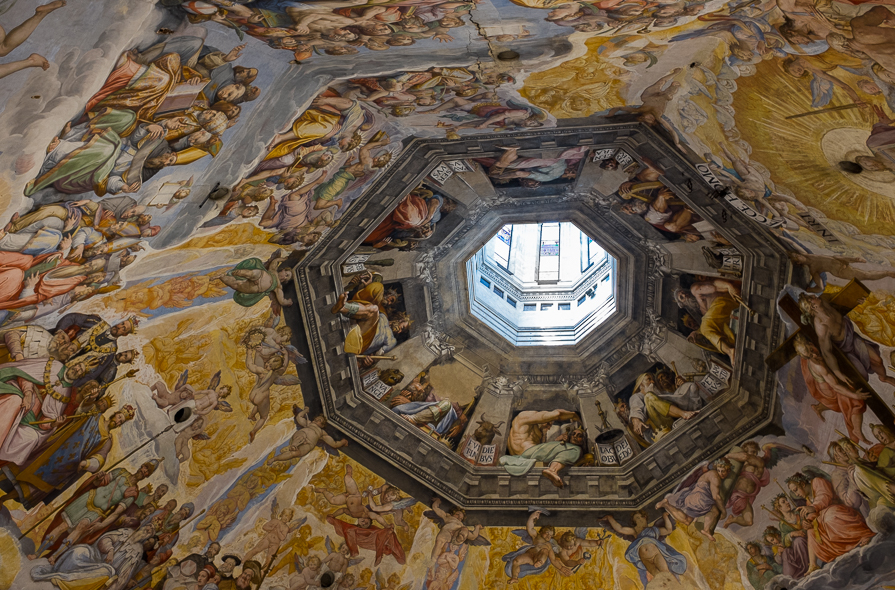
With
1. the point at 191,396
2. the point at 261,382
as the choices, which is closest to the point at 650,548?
the point at 261,382

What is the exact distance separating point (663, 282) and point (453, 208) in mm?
4386

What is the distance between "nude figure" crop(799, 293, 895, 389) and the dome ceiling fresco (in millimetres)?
44

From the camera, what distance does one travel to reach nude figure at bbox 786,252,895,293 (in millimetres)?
9137

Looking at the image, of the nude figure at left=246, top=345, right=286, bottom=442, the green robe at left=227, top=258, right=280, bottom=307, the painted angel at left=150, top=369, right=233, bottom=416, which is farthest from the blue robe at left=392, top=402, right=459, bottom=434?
the green robe at left=227, top=258, right=280, bottom=307

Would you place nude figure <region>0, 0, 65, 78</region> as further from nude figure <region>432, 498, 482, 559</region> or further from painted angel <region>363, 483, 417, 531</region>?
nude figure <region>432, 498, 482, 559</region>

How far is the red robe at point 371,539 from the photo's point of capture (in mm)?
13547

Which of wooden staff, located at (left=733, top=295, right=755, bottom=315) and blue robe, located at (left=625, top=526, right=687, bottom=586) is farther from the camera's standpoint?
blue robe, located at (left=625, top=526, right=687, bottom=586)

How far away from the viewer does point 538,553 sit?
1401cm

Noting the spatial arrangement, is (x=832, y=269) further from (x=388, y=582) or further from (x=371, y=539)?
(x=388, y=582)

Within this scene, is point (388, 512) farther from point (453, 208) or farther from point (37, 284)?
point (37, 284)

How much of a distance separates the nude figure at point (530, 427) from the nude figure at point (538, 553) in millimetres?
1413

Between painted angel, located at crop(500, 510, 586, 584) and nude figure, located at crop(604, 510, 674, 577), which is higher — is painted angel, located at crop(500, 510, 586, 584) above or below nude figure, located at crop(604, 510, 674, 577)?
below

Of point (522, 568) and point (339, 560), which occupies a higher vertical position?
point (339, 560)

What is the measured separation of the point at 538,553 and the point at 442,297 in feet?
18.9
